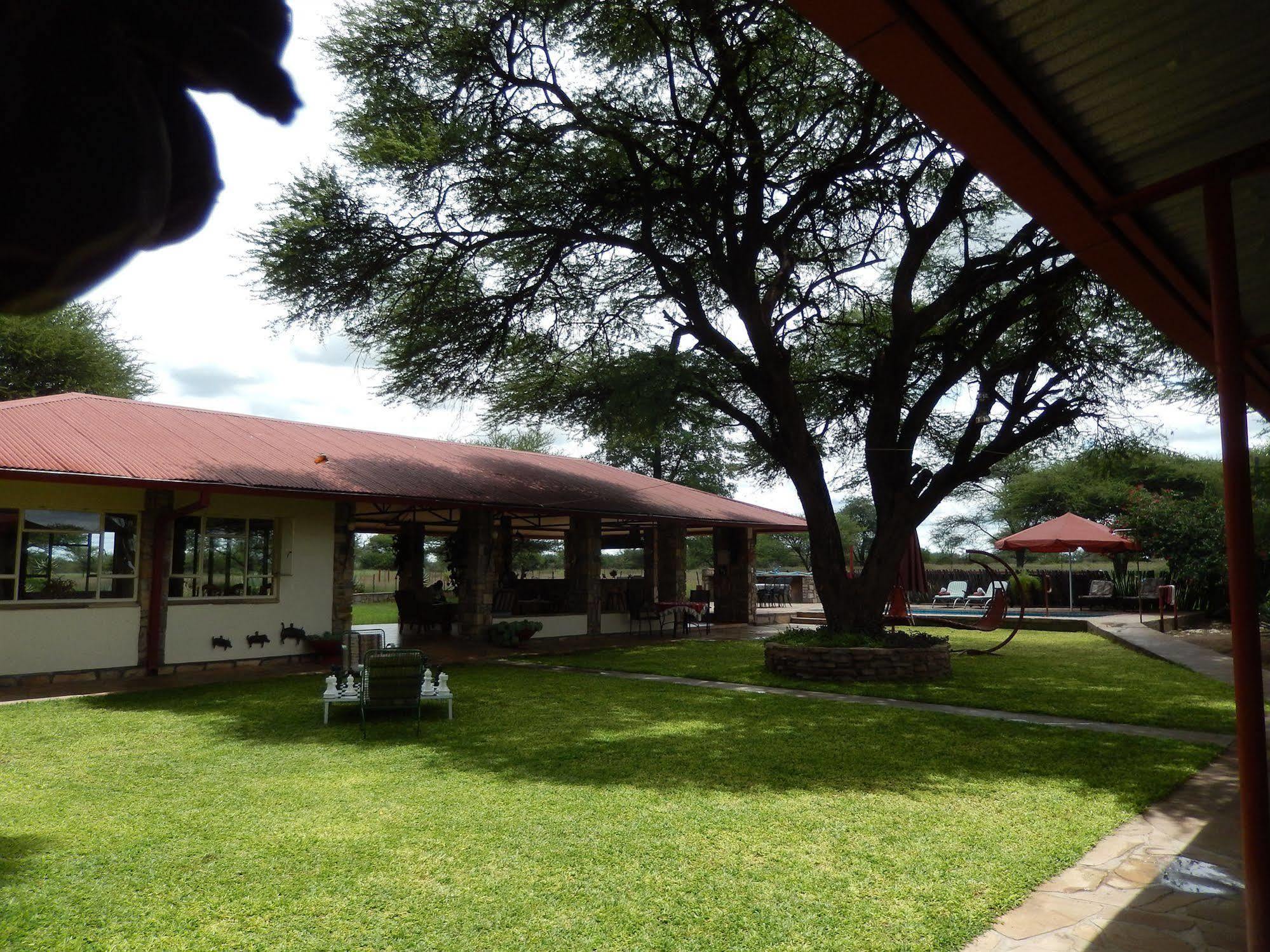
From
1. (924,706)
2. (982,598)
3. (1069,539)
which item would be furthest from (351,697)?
(982,598)

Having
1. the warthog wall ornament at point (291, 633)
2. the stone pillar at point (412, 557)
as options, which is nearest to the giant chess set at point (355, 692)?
the warthog wall ornament at point (291, 633)

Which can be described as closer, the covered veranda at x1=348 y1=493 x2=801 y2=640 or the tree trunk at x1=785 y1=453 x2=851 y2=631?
the tree trunk at x1=785 y1=453 x2=851 y2=631

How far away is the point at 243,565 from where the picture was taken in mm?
14828

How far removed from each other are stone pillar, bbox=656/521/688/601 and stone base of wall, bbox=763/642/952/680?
8928mm

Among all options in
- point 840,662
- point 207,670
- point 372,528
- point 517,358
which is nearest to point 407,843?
point 840,662

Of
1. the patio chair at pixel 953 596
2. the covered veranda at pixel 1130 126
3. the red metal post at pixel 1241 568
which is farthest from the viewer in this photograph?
the patio chair at pixel 953 596

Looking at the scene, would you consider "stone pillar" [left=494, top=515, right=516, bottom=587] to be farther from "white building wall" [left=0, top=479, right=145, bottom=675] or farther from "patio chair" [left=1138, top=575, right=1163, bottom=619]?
"patio chair" [left=1138, top=575, right=1163, bottom=619]

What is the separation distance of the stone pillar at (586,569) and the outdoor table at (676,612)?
4.72 feet

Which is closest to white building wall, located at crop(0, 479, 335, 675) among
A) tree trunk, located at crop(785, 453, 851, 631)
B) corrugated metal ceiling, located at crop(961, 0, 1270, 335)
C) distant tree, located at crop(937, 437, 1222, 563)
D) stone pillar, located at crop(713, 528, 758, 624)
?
tree trunk, located at crop(785, 453, 851, 631)

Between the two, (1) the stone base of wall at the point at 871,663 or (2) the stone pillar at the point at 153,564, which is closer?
(1) the stone base of wall at the point at 871,663

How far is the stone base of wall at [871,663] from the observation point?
13258 mm

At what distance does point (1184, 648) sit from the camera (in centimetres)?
1647

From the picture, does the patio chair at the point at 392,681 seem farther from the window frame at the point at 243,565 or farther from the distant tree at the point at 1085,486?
the distant tree at the point at 1085,486

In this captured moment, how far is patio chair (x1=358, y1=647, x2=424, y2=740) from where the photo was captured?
941cm
